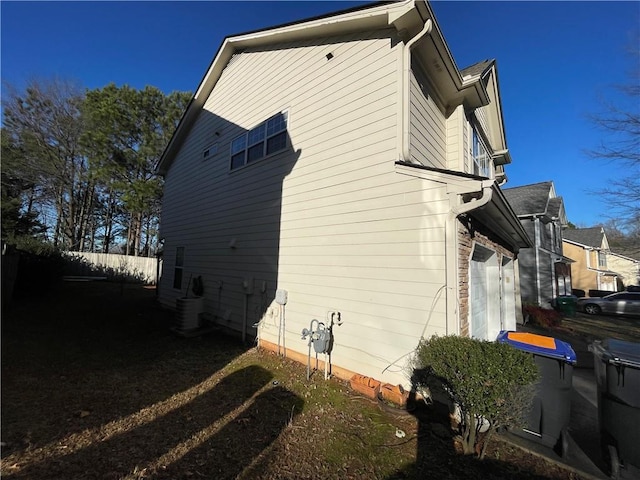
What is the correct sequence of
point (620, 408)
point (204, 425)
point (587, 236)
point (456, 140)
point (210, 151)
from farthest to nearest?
point (587, 236) < point (210, 151) < point (456, 140) < point (204, 425) < point (620, 408)

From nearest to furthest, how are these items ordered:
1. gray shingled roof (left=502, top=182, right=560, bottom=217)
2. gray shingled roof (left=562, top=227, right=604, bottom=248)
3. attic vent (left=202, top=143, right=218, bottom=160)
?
attic vent (left=202, top=143, right=218, bottom=160) < gray shingled roof (left=502, top=182, right=560, bottom=217) < gray shingled roof (left=562, top=227, right=604, bottom=248)

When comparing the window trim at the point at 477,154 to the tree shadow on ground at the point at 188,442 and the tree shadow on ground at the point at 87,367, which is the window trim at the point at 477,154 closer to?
the tree shadow on ground at the point at 188,442

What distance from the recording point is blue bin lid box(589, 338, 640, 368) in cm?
281

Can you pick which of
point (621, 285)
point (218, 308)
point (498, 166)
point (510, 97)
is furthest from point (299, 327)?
point (621, 285)

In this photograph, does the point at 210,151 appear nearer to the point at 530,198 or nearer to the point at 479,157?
the point at 479,157

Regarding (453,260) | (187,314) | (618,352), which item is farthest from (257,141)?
(618,352)

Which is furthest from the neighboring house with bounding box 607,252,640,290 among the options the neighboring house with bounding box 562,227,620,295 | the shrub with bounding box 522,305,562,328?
the shrub with bounding box 522,305,562,328

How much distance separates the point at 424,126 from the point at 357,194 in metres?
1.86

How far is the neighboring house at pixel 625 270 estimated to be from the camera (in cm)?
3116

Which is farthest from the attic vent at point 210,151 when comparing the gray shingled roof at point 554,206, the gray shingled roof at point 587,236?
the gray shingled roof at point 587,236

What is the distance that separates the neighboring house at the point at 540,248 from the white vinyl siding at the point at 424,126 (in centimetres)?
1390

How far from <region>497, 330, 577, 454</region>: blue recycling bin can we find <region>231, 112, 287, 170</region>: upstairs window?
601cm

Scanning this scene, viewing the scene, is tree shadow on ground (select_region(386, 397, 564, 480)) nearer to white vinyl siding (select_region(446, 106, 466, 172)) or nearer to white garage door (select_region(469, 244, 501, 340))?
white garage door (select_region(469, 244, 501, 340))

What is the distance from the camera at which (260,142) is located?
7379 mm
